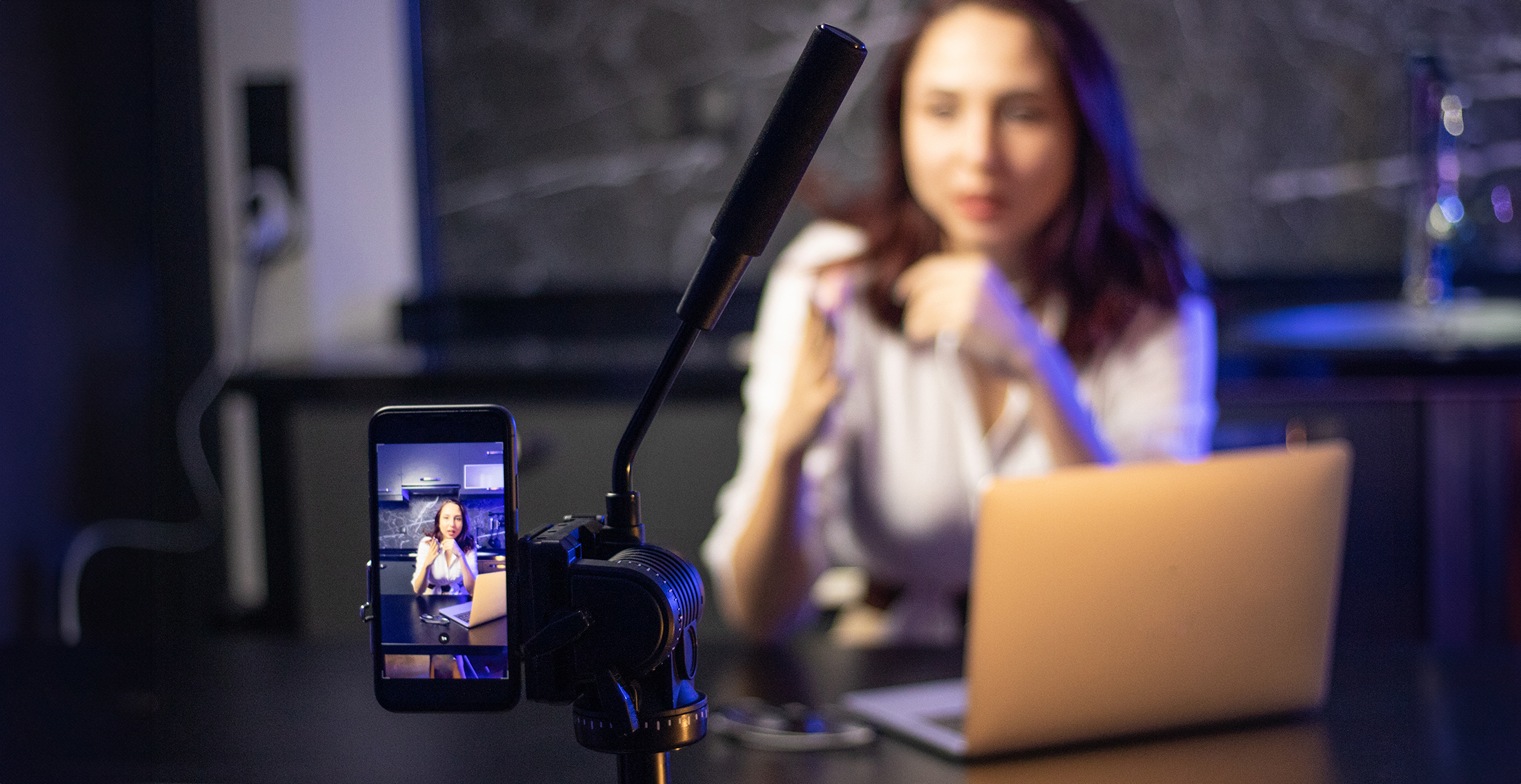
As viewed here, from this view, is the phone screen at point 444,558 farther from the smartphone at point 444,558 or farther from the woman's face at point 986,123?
the woman's face at point 986,123

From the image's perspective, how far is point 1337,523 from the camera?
0.92 meters

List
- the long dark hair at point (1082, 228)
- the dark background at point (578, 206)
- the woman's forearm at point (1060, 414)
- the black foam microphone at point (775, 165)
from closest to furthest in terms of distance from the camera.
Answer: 1. the black foam microphone at point (775, 165)
2. the woman's forearm at point (1060, 414)
3. the long dark hair at point (1082, 228)
4. the dark background at point (578, 206)

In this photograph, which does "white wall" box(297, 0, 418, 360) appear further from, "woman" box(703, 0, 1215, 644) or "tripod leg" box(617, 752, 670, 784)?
"tripod leg" box(617, 752, 670, 784)

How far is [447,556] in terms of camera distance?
59 centimetres

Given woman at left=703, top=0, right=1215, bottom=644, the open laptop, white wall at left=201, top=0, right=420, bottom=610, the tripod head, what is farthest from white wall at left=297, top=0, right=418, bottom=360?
the tripod head

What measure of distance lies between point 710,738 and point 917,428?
72cm

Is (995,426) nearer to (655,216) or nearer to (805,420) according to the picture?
(805,420)

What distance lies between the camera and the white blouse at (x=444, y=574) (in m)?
0.59

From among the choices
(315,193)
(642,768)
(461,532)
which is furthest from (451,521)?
(315,193)

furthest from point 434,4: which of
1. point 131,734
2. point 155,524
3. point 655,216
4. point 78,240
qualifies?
point 131,734

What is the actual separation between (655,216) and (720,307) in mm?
1918

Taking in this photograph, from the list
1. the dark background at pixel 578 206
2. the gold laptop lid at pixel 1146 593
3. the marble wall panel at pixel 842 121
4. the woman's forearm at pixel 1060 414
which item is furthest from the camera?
the marble wall panel at pixel 842 121

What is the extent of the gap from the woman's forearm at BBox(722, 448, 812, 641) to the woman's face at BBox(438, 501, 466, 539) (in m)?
0.76

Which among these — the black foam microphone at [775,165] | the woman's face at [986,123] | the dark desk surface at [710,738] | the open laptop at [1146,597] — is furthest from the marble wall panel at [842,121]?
the black foam microphone at [775,165]
